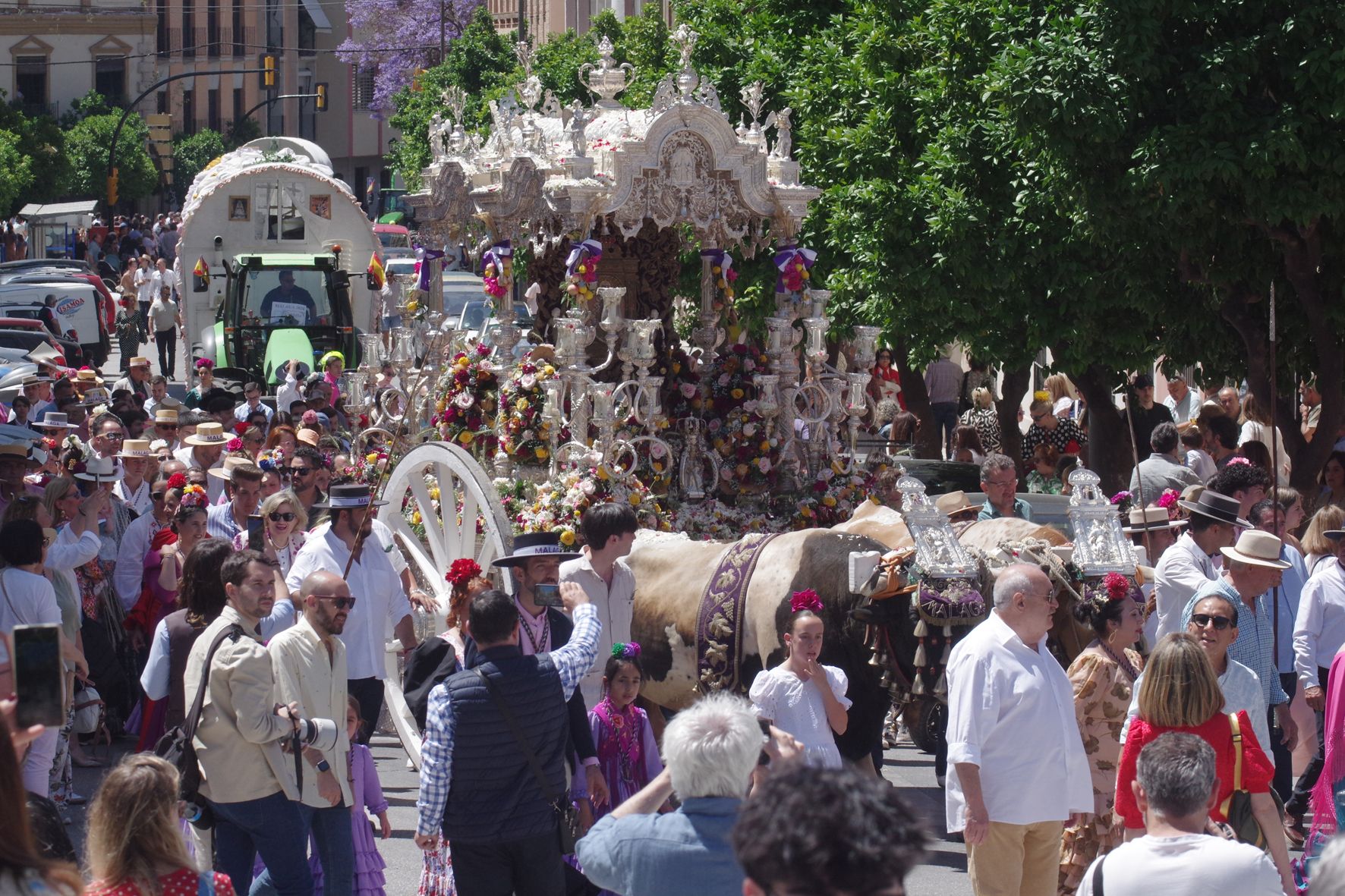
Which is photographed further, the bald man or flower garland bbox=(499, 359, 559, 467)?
flower garland bbox=(499, 359, 559, 467)

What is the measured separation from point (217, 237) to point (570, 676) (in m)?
22.3

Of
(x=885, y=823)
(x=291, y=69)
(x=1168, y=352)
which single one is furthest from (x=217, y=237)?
(x=291, y=69)

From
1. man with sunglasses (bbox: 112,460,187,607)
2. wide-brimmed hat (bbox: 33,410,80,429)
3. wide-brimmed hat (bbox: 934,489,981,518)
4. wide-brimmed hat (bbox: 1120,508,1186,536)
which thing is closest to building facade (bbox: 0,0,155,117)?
wide-brimmed hat (bbox: 33,410,80,429)

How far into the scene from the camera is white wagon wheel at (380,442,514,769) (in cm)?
1006

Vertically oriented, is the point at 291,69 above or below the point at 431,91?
above

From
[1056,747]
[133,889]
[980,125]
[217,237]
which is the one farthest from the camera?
[217,237]

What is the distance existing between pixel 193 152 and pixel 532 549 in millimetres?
62474

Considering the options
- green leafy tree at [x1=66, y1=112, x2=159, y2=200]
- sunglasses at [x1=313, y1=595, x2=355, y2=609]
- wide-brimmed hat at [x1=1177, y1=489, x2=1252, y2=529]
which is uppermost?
green leafy tree at [x1=66, y1=112, x2=159, y2=200]

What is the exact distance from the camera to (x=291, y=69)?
79.2 meters

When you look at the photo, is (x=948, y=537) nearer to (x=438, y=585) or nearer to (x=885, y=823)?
(x=438, y=585)

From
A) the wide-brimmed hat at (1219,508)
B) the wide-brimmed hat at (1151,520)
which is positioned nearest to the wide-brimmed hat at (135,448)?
the wide-brimmed hat at (1151,520)

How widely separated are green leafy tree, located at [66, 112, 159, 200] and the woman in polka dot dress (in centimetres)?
5533

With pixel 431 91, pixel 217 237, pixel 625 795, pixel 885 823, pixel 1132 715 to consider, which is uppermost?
pixel 431 91

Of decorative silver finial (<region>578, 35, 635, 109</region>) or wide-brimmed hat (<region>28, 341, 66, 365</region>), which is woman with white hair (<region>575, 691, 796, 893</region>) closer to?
decorative silver finial (<region>578, 35, 635, 109</region>)
